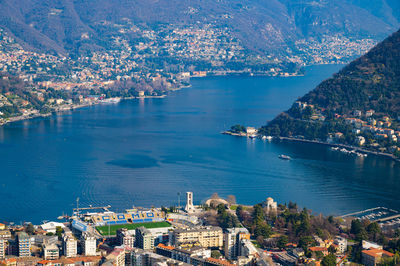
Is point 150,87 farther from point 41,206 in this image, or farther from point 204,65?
point 41,206

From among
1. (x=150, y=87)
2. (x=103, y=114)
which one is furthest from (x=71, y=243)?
(x=150, y=87)

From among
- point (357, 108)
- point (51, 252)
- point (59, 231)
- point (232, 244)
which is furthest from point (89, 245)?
point (357, 108)

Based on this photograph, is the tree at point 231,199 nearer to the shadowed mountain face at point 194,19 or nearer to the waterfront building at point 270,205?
the waterfront building at point 270,205

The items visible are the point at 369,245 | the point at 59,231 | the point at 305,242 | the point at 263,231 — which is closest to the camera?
the point at 305,242

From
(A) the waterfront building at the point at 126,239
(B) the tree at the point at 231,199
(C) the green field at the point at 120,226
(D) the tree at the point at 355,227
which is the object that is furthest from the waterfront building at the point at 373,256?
(B) the tree at the point at 231,199

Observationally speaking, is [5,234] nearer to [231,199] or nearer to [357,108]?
[231,199]

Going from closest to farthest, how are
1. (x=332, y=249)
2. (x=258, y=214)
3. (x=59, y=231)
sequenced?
1. (x=332, y=249)
2. (x=59, y=231)
3. (x=258, y=214)
